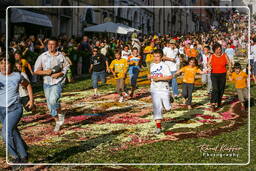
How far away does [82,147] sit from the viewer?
7051mm

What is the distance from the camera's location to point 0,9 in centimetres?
2092

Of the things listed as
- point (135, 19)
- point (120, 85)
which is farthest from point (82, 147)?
point (135, 19)

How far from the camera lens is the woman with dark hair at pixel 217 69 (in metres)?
11.2

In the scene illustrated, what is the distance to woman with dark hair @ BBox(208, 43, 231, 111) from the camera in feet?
36.8

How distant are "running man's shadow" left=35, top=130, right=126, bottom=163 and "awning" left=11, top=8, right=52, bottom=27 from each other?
1529 centimetres

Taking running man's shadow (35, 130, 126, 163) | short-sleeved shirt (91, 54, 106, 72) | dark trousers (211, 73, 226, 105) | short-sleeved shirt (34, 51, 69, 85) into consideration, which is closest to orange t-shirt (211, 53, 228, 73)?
dark trousers (211, 73, 226, 105)

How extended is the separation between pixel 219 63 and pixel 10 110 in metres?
7.10

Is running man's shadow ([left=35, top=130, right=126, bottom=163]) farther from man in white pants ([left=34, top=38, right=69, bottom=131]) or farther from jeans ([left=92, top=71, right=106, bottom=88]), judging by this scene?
jeans ([left=92, top=71, right=106, bottom=88])

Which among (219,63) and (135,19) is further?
(135,19)

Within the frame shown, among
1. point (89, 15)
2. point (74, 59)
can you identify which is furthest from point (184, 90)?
point (89, 15)

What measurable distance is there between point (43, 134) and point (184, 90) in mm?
5120

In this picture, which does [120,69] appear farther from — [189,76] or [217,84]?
[217,84]

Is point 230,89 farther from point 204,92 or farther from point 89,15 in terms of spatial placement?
point 89,15

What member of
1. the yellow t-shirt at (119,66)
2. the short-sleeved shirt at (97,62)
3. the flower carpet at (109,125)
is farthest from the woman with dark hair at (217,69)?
the short-sleeved shirt at (97,62)
